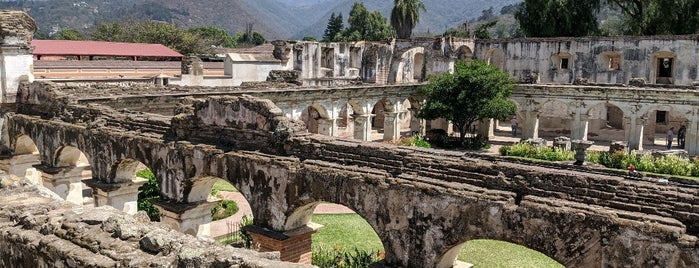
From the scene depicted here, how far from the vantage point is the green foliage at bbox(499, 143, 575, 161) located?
86.3 feet

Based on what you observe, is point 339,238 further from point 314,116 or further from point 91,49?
point 91,49

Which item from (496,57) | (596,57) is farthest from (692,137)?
(496,57)

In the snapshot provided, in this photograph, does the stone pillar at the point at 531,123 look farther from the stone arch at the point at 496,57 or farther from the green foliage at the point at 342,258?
the green foliage at the point at 342,258

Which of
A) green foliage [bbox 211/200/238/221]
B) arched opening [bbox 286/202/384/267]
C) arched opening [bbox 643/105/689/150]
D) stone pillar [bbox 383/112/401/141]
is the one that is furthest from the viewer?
arched opening [bbox 643/105/689/150]

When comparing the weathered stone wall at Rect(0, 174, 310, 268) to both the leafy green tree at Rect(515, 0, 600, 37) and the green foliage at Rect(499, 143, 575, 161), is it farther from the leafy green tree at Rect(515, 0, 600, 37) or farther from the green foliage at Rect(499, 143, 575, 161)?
the leafy green tree at Rect(515, 0, 600, 37)

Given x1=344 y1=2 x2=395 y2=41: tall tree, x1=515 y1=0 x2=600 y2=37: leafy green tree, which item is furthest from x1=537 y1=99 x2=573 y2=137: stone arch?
x1=344 y1=2 x2=395 y2=41: tall tree

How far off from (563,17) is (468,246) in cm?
3050

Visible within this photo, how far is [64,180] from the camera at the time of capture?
1537 cm

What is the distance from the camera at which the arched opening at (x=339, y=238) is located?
11202mm

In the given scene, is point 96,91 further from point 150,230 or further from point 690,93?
point 690,93

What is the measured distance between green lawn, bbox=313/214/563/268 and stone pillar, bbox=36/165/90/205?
6.12 meters

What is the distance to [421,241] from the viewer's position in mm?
8922

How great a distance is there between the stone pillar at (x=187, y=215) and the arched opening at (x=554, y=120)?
1121 inches

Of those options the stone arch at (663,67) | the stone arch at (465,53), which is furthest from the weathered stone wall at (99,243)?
the stone arch at (663,67)
